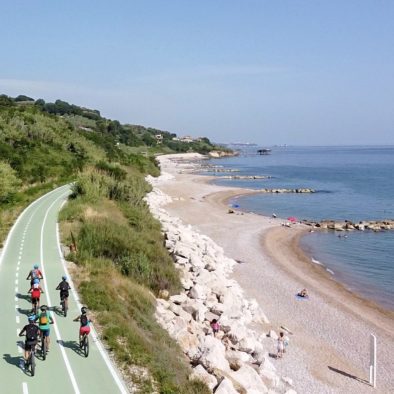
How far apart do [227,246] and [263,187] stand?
5123cm

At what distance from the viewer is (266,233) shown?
4509 centimetres

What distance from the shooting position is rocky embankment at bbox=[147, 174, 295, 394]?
46.4 ft

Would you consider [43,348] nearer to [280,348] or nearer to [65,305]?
[65,305]

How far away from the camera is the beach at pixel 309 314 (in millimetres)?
17922

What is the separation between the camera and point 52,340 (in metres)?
13.8

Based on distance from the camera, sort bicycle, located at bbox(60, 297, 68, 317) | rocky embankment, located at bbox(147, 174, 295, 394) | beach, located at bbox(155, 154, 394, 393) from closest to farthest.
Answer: rocky embankment, located at bbox(147, 174, 295, 394) < bicycle, located at bbox(60, 297, 68, 317) < beach, located at bbox(155, 154, 394, 393)

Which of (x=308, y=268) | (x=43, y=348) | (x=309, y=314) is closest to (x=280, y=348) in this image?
(x=309, y=314)

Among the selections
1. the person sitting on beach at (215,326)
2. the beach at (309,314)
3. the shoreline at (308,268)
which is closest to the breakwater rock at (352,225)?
the shoreline at (308,268)

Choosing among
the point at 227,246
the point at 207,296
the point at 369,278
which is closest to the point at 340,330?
the point at 207,296

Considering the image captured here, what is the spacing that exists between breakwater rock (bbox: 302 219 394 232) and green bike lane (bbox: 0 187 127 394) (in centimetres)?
3302

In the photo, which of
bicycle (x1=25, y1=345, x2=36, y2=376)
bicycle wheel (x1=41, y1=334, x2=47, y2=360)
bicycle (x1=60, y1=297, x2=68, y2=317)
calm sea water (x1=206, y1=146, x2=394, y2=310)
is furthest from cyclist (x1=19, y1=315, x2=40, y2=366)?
calm sea water (x1=206, y1=146, x2=394, y2=310)

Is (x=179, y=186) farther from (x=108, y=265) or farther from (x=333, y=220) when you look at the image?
(x=108, y=265)

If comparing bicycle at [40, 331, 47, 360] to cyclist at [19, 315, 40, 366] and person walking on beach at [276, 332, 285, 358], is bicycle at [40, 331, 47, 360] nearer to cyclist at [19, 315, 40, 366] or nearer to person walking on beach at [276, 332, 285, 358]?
cyclist at [19, 315, 40, 366]

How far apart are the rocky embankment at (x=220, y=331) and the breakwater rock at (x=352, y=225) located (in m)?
24.7
